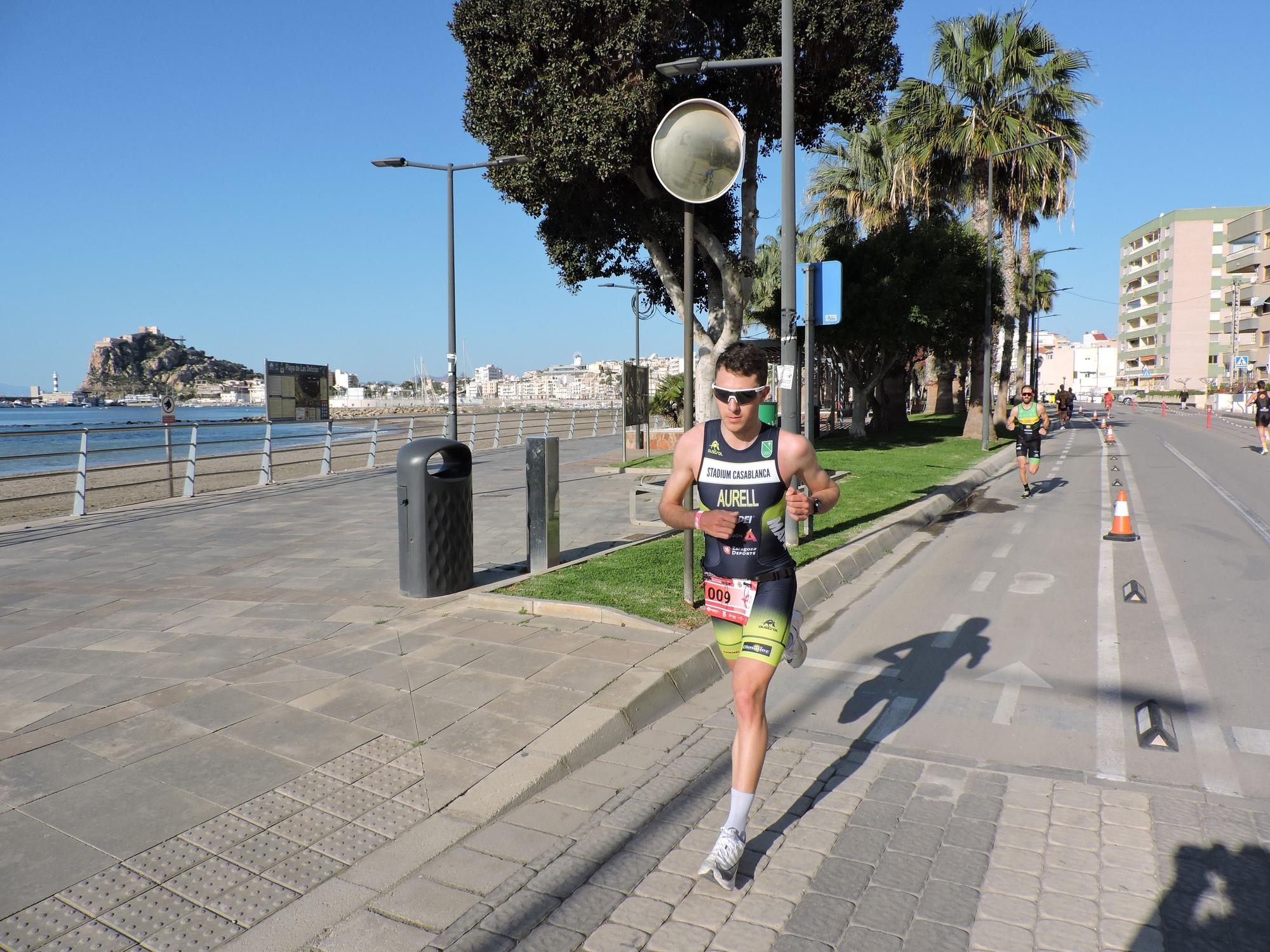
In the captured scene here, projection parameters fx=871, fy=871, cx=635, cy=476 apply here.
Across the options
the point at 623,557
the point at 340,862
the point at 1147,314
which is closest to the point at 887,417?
the point at 623,557

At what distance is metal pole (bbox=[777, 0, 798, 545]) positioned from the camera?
360 inches

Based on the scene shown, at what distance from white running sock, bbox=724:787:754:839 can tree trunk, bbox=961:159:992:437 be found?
23.4 m

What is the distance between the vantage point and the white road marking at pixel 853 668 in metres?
5.49

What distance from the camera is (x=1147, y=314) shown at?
329 ft

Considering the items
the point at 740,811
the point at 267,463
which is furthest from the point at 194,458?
the point at 740,811

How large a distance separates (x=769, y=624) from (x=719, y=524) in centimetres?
46

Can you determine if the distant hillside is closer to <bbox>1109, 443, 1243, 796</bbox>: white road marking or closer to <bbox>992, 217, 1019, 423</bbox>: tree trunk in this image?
<bbox>992, 217, 1019, 423</bbox>: tree trunk

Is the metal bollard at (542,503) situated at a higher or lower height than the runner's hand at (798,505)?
lower

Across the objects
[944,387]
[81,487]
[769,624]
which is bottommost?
[81,487]

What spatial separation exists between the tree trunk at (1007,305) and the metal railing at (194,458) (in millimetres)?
14395

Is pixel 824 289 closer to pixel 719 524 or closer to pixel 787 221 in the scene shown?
pixel 787 221

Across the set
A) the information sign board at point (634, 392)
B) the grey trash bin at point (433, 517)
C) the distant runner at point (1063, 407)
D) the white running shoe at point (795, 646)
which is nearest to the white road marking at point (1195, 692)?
the white running shoe at point (795, 646)

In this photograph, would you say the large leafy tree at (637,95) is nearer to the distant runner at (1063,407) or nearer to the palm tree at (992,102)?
the palm tree at (992,102)

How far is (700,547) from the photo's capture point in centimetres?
899
